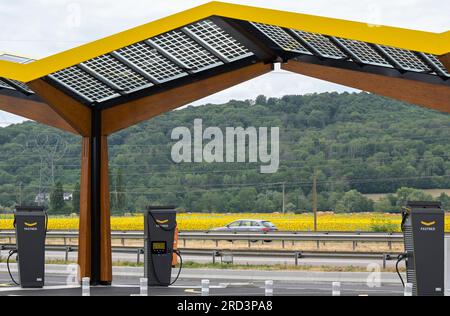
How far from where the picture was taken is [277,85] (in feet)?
208

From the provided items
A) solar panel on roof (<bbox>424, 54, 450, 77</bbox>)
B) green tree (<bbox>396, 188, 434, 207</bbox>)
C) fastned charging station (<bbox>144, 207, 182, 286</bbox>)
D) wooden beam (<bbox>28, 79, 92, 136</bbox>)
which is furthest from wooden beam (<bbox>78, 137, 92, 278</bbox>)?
green tree (<bbox>396, 188, 434, 207</bbox>)

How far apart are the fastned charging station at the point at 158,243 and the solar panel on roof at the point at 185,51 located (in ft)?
9.21

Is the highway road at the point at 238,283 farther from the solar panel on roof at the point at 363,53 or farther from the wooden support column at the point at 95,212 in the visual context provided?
the solar panel on roof at the point at 363,53

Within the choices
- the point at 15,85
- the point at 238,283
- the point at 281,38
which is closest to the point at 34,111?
the point at 15,85

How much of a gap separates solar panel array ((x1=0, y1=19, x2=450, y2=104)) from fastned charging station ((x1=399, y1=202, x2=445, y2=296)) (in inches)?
90.5

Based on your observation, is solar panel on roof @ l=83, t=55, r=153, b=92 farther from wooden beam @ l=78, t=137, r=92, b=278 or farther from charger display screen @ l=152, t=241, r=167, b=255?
charger display screen @ l=152, t=241, r=167, b=255

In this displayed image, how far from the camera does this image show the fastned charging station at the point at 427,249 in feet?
43.5

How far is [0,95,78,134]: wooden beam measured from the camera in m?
16.4

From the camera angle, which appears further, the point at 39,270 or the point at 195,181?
the point at 195,181

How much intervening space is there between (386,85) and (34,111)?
6.69 m

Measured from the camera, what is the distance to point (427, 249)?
13281mm
